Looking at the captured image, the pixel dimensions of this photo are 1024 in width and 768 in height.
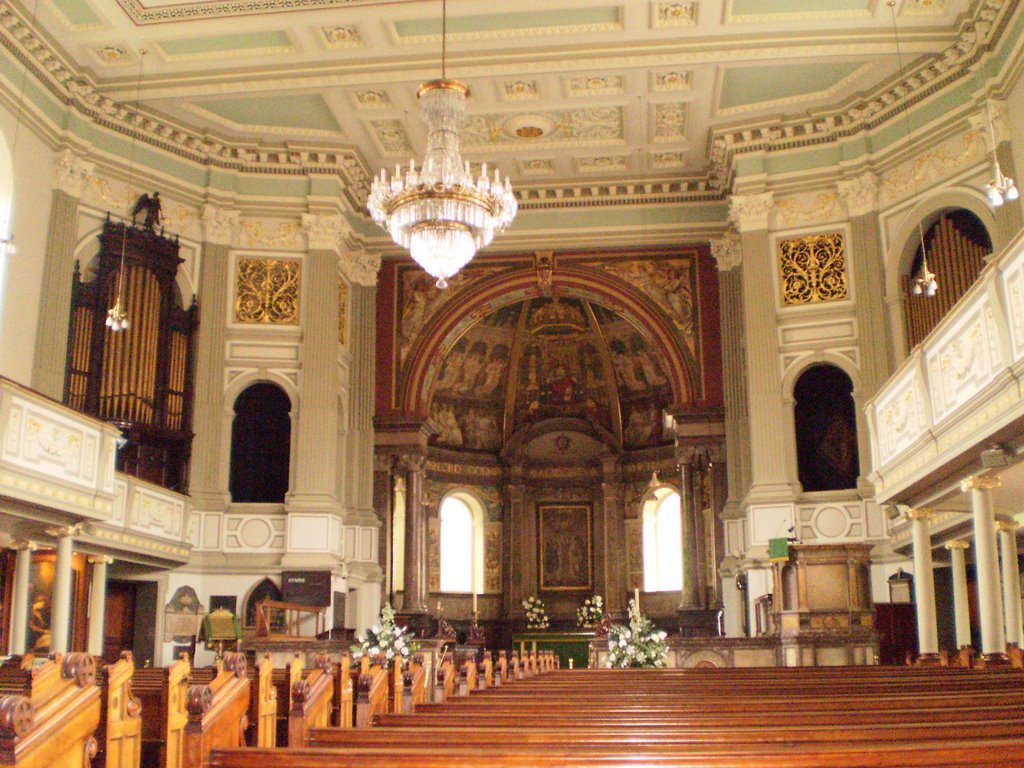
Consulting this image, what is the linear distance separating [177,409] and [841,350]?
1041 cm

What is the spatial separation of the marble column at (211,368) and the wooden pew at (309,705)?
43.0 ft

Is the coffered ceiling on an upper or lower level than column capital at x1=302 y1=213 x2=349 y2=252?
upper

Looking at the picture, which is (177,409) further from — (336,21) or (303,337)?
(336,21)

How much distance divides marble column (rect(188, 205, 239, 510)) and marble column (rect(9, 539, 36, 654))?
4.26m

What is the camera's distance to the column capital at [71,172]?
1577 centimetres

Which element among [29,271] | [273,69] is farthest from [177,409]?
[273,69]

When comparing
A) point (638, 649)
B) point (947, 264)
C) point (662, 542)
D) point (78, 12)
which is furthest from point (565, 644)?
point (78, 12)

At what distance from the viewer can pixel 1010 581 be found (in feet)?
39.2

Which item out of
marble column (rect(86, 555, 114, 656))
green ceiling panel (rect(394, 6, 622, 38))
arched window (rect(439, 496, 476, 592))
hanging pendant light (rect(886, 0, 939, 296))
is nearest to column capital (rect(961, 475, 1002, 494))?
hanging pendant light (rect(886, 0, 939, 296))

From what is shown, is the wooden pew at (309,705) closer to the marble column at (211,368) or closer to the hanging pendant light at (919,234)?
the hanging pendant light at (919,234)

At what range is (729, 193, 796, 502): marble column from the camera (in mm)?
17172

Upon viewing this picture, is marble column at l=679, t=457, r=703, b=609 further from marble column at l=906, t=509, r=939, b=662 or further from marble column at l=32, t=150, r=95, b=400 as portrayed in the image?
marble column at l=32, t=150, r=95, b=400

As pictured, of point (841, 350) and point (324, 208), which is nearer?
point (841, 350)

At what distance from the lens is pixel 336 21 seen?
14930 mm
